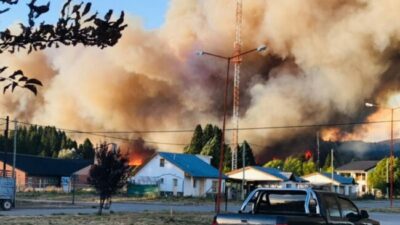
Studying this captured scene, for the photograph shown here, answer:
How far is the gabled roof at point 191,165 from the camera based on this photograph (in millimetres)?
77938

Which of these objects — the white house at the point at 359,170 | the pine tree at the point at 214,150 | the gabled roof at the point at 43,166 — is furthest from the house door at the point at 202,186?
the white house at the point at 359,170

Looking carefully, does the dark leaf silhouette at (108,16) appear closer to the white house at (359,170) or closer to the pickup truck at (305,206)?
the pickup truck at (305,206)

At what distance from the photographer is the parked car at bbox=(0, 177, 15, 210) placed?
3475cm

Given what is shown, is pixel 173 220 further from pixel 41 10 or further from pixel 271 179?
pixel 271 179

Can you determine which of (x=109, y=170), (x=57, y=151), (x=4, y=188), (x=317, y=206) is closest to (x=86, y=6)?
(x=317, y=206)

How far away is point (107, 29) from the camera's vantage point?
4324mm

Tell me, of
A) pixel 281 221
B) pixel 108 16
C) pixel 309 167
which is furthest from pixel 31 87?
pixel 309 167

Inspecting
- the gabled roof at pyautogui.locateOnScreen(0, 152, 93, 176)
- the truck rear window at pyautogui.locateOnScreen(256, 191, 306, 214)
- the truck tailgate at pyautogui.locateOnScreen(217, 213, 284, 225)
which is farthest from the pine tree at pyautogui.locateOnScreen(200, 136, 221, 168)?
the truck tailgate at pyautogui.locateOnScreen(217, 213, 284, 225)

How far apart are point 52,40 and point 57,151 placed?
132m

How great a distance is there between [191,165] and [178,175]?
3.65 meters

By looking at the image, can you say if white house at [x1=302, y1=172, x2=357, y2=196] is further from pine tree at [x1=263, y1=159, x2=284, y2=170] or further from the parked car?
the parked car

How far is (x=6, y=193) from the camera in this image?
35531 mm

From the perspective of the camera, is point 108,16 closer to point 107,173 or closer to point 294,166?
point 107,173

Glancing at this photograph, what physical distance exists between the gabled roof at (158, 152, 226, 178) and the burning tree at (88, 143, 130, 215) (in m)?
47.8
